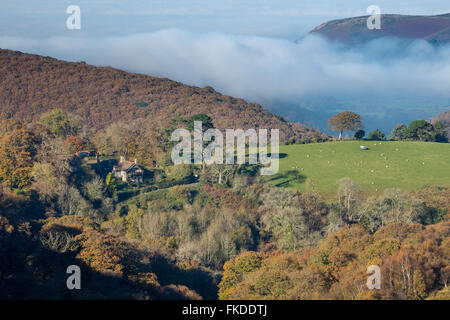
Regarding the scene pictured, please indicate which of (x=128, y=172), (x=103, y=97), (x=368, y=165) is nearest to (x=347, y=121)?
(x=368, y=165)

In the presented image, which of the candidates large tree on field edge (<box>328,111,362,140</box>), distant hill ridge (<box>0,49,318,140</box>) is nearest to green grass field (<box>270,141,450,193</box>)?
large tree on field edge (<box>328,111,362,140</box>)

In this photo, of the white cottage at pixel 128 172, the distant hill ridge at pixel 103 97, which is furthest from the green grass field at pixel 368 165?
the distant hill ridge at pixel 103 97

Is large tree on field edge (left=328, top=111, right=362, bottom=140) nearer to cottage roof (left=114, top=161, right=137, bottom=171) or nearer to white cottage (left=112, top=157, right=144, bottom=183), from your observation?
white cottage (left=112, top=157, right=144, bottom=183)

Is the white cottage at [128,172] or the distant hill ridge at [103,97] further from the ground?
the distant hill ridge at [103,97]

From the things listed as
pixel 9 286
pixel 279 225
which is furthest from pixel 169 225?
pixel 9 286

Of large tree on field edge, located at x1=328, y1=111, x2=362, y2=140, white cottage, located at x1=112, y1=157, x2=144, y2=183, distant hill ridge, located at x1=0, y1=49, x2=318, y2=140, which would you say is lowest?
white cottage, located at x1=112, y1=157, x2=144, y2=183

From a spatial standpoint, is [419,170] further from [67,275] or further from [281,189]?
[67,275]

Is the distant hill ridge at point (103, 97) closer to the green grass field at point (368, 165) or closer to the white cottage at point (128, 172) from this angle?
the green grass field at point (368, 165)
